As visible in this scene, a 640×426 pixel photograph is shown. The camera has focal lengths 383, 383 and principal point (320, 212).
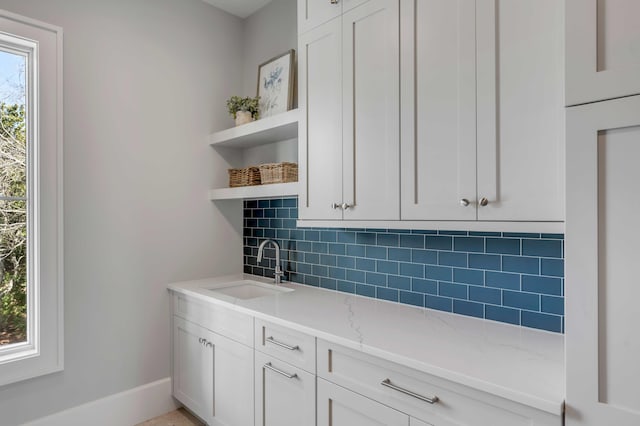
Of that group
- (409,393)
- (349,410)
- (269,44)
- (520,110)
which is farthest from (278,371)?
(269,44)

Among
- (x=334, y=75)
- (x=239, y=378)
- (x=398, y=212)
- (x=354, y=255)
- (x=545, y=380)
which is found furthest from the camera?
(x=354, y=255)

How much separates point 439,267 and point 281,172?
39.3 inches

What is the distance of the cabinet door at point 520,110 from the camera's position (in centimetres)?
115

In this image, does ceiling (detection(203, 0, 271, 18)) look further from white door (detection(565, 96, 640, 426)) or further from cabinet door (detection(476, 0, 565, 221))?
white door (detection(565, 96, 640, 426))

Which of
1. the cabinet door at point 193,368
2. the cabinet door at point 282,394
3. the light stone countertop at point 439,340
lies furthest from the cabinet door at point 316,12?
the cabinet door at point 193,368

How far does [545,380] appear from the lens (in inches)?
41.0

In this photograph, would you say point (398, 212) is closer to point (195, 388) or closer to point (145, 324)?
point (195, 388)

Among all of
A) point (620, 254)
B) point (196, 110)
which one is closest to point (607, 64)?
point (620, 254)

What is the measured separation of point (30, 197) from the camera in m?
2.00

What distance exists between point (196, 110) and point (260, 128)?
64 cm

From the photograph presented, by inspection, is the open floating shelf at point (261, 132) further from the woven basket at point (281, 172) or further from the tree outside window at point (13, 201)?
the tree outside window at point (13, 201)

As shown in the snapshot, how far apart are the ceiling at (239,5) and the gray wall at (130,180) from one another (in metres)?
0.08

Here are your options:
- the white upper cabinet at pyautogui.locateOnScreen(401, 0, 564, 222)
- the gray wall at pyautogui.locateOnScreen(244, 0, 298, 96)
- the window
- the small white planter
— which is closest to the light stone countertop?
the white upper cabinet at pyautogui.locateOnScreen(401, 0, 564, 222)

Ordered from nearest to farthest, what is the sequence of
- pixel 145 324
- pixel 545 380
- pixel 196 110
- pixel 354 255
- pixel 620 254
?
pixel 620 254
pixel 545 380
pixel 354 255
pixel 145 324
pixel 196 110
